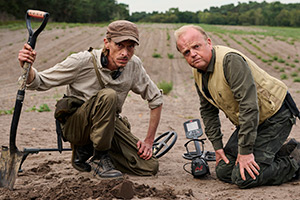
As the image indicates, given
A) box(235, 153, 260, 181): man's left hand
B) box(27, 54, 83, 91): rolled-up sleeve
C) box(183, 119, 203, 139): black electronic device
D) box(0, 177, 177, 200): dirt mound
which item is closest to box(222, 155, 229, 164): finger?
box(235, 153, 260, 181): man's left hand

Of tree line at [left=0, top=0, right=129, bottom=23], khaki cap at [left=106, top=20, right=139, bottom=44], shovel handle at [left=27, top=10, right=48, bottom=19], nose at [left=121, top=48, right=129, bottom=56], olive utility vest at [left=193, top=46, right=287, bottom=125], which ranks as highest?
shovel handle at [left=27, top=10, right=48, bottom=19]

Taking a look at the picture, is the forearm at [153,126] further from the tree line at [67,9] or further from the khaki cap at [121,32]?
the tree line at [67,9]

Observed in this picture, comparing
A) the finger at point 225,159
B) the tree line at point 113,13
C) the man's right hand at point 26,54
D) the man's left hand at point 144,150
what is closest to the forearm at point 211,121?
the finger at point 225,159

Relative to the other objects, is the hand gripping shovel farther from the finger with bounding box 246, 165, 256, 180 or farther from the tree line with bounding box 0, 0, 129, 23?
the tree line with bounding box 0, 0, 129, 23

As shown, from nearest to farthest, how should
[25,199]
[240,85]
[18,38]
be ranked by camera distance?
[25,199], [240,85], [18,38]

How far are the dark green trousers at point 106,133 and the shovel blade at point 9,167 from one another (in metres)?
0.52

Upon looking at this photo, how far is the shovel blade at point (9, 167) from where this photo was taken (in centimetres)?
298

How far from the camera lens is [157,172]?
3729mm

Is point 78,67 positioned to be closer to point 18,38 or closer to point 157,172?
point 157,172

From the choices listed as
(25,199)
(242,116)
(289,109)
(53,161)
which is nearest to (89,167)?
(53,161)

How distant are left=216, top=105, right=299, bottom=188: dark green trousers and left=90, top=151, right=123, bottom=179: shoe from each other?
3.33 feet

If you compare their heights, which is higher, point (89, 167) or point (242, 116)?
point (242, 116)

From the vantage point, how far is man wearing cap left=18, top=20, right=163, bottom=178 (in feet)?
10.5

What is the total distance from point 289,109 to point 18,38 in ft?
68.3
